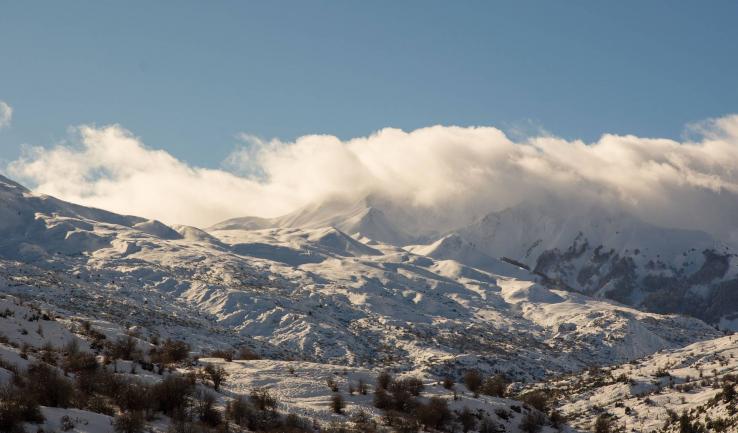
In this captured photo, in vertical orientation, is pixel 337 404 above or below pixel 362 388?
below

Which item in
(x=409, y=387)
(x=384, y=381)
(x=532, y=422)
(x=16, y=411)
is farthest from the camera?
(x=384, y=381)

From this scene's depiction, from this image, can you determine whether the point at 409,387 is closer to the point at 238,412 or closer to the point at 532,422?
the point at 532,422

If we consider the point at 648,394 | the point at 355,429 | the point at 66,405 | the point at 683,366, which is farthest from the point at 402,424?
the point at 683,366

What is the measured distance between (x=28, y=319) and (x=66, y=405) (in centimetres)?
3500

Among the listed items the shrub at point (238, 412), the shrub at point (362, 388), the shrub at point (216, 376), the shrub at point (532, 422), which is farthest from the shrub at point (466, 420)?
the shrub at point (216, 376)

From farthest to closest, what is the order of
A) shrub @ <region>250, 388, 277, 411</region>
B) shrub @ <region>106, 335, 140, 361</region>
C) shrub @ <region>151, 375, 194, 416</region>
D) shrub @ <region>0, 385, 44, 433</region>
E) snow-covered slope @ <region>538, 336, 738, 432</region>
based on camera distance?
snow-covered slope @ <region>538, 336, 738, 432</region>
shrub @ <region>106, 335, 140, 361</region>
shrub @ <region>250, 388, 277, 411</region>
shrub @ <region>151, 375, 194, 416</region>
shrub @ <region>0, 385, 44, 433</region>

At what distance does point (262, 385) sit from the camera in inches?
2965

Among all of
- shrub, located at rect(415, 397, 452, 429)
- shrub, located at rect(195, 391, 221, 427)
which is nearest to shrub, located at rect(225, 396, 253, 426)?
shrub, located at rect(195, 391, 221, 427)

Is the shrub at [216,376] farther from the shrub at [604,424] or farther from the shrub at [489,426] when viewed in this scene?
the shrub at [604,424]

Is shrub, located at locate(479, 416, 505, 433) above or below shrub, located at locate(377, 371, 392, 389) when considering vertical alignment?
below

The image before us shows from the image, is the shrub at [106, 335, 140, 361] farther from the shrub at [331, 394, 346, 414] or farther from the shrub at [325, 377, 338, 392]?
the shrub at [331, 394, 346, 414]

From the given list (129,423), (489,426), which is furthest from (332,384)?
(129,423)

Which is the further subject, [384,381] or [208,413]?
[384,381]

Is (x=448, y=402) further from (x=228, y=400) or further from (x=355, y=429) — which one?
(x=228, y=400)
